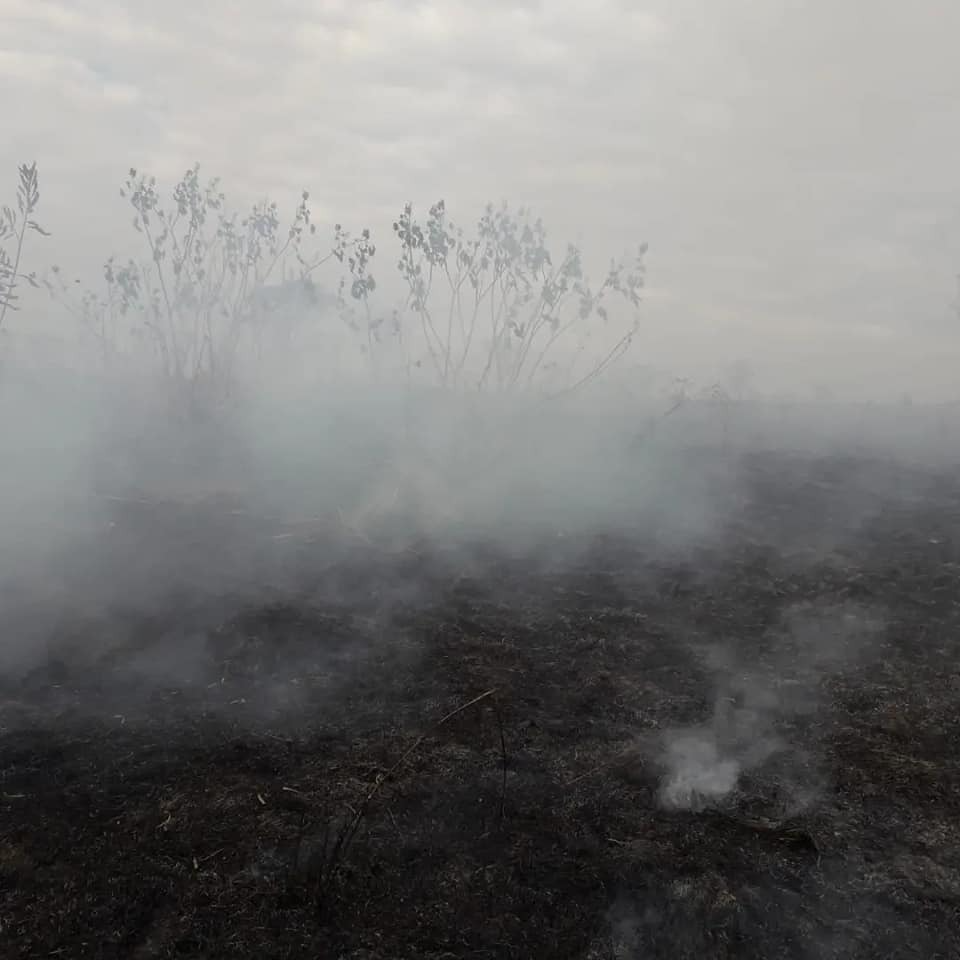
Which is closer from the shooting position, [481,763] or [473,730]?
[481,763]

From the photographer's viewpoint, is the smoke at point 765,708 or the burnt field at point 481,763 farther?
the smoke at point 765,708

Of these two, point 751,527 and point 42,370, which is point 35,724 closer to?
point 751,527

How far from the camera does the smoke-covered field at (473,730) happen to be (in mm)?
4211

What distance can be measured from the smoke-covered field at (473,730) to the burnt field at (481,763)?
3 centimetres

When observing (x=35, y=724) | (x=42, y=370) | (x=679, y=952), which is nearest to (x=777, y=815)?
(x=679, y=952)

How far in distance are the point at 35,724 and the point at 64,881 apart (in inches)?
98.0

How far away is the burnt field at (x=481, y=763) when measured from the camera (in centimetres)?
416

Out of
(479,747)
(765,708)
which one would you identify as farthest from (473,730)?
(765,708)

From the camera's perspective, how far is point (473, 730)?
21.3ft

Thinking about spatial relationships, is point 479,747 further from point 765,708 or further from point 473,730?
point 765,708

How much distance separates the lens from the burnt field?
13.7ft

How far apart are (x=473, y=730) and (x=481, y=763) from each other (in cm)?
59

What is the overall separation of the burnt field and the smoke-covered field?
27 mm

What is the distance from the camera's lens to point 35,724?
6.41 m
